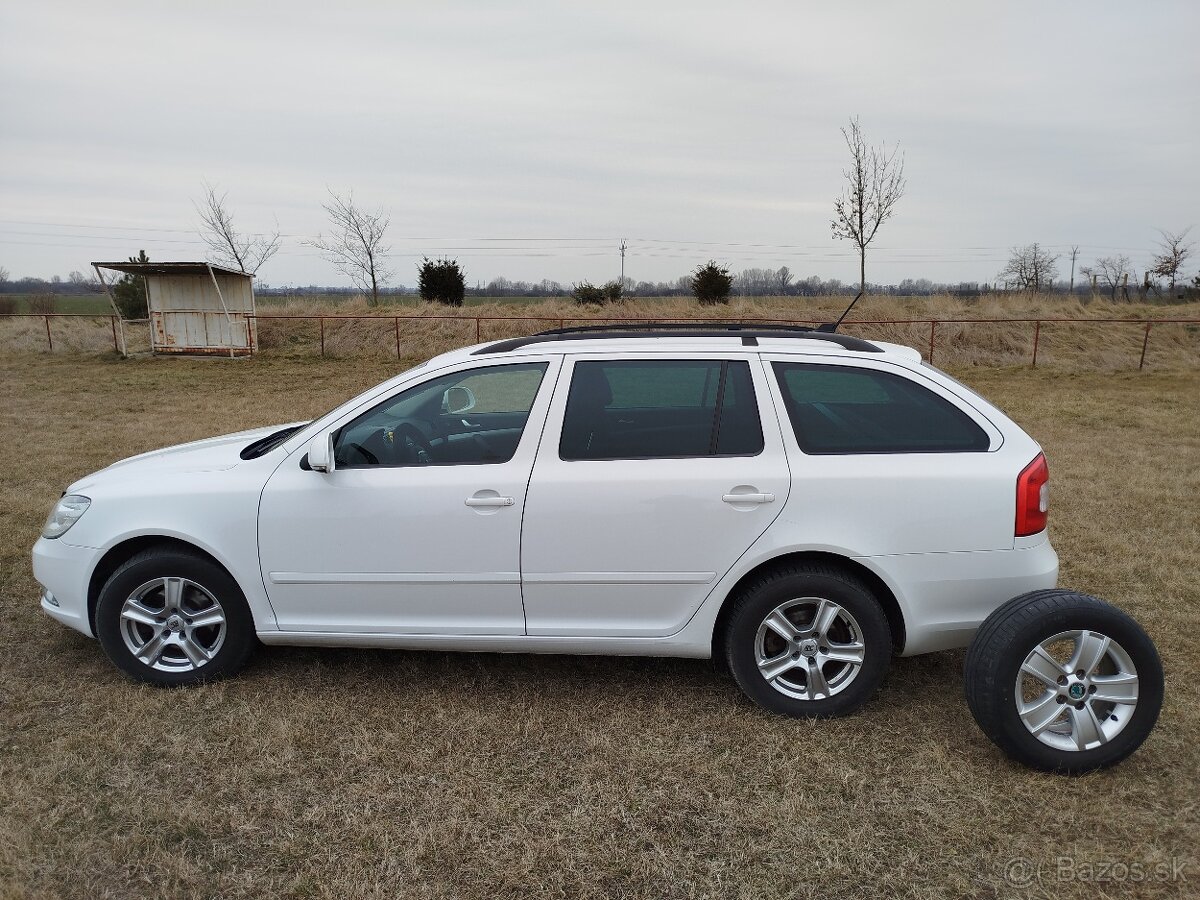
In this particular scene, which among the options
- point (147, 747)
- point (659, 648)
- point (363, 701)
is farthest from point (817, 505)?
point (147, 747)

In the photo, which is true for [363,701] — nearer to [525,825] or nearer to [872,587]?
[525,825]

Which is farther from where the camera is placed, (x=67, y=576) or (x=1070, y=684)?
(x=67, y=576)

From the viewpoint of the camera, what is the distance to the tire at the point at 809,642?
3.43 m

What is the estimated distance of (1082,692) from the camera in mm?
3168

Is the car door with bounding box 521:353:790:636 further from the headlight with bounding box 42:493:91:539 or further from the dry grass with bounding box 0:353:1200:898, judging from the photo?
the headlight with bounding box 42:493:91:539

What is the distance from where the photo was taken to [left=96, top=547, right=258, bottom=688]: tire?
12.4 feet

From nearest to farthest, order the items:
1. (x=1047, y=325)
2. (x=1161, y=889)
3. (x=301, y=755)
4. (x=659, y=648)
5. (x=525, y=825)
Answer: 1. (x=1161, y=889)
2. (x=525, y=825)
3. (x=301, y=755)
4. (x=659, y=648)
5. (x=1047, y=325)

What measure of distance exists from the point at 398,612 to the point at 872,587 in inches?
82.6

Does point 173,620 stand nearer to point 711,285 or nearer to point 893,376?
point 893,376

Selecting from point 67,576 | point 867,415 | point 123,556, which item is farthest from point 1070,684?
point 67,576

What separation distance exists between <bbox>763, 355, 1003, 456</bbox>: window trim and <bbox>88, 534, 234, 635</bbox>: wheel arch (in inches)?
103

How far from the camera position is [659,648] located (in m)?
3.62

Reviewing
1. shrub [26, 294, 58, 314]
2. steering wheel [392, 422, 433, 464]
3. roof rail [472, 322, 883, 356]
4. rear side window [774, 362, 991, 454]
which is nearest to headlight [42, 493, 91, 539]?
steering wheel [392, 422, 433, 464]

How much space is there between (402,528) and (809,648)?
6.02ft
